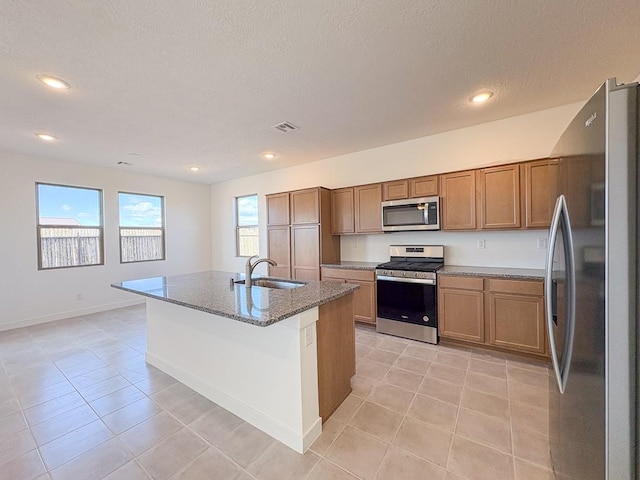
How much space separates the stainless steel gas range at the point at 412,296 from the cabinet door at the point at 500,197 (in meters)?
0.74

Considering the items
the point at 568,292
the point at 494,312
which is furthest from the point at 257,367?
the point at 494,312

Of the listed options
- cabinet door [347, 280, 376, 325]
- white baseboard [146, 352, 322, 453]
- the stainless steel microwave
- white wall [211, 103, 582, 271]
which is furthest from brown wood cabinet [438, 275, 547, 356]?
white baseboard [146, 352, 322, 453]

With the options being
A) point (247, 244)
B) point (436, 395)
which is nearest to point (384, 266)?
point (436, 395)

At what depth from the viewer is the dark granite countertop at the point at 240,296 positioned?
1.52 m

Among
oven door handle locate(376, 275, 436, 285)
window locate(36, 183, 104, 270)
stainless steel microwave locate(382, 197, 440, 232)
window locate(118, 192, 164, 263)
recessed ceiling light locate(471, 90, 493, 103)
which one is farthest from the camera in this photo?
window locate(118, 192, 164, 263)

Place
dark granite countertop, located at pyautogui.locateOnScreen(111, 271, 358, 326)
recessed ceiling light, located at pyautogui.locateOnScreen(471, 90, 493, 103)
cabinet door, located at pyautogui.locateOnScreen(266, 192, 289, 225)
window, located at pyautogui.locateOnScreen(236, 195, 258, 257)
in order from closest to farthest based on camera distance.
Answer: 1. dark granite countertop, located at pyautogui.locateOnScreen(111, 271, 358, 326)
2. recessed ceiling light, located at pyautogui.locateOnScreen(471, 90, 493, 103)
3. cabinet door, located at pyautogui.locateOnScreen(266, 192, 289, 225)
4. window, located at pyautogui.locateOnScreen(236, 195, 258, 257)

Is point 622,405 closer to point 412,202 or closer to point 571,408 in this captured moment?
point 571,408

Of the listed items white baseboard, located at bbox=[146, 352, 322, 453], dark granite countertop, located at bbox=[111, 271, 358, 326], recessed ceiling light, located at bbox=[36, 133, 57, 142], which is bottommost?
white baseboard, located at bbox=[146, 352, 322, 453]

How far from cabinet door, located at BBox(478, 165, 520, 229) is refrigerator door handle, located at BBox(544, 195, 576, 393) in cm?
192

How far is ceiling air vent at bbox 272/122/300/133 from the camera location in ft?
10.4

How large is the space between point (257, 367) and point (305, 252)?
260 centimetres

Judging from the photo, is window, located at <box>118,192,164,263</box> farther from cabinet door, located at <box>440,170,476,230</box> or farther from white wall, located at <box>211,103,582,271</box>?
cabinet door, located at <box>440,170,476,230</box>

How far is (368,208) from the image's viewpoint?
13.1 feet

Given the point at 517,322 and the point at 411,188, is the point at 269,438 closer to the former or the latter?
the point at 517,322
